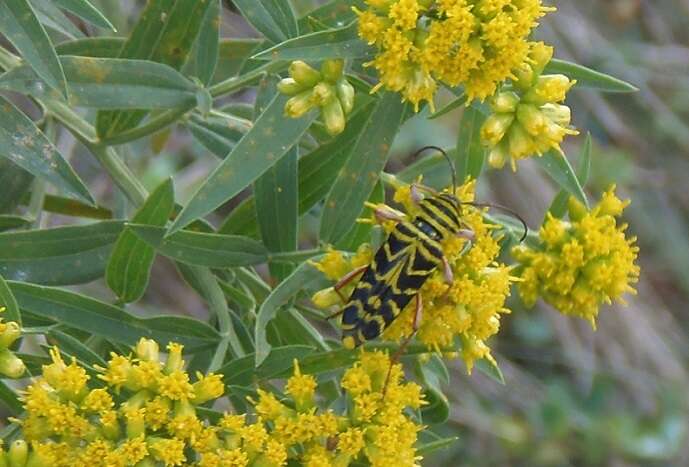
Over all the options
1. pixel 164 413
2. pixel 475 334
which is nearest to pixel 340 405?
pixel 475 334

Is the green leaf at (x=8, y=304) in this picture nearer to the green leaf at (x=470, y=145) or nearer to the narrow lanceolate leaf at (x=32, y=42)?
the narrow lanceolate leaf at (x=32, y=42)

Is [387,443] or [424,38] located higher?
[424,38]

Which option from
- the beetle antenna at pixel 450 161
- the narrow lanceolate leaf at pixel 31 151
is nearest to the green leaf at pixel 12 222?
the narrow lanceolate leaf at pixel 31 151

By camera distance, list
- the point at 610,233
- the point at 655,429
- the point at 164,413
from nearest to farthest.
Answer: the point at 164,413 < the point at 610,233 < the point at 655,429

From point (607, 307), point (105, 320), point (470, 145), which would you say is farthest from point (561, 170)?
point (607, 307)

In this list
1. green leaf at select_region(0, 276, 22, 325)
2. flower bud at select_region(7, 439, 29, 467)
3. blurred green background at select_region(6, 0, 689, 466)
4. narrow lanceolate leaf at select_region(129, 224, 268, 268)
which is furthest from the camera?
blurred green background at select_region(6, 0, 689, 466)

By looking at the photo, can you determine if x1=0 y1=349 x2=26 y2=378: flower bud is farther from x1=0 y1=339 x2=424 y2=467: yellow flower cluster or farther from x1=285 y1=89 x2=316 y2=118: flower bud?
x1=285 y1=89 x2=316 y2=118: flower bud

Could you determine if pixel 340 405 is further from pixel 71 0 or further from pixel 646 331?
pixel 646 331

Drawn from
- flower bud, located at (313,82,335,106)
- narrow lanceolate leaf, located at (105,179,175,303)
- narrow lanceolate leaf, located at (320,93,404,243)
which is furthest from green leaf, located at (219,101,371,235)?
narrow lanceolate leaf, located at (105,179,175,303)
